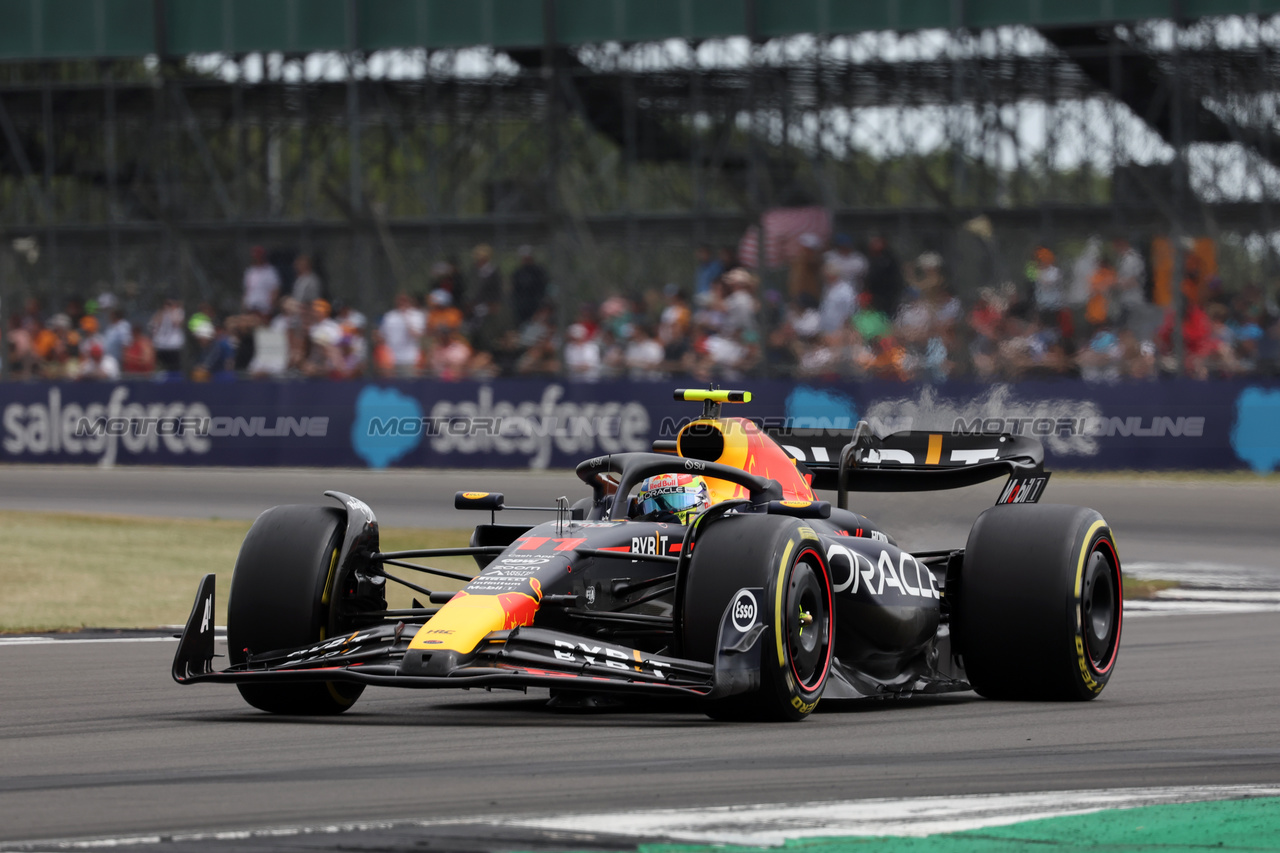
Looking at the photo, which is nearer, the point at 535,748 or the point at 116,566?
the point at 535,748

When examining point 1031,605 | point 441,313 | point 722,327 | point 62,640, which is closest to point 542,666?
point 1031,605

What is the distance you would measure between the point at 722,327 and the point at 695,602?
59.5 ft

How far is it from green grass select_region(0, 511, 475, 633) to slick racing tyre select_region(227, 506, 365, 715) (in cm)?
456

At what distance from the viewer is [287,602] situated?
8078 mm

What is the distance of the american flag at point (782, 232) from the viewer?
84.2ft

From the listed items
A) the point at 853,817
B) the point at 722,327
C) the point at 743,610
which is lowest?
the point at 853,817

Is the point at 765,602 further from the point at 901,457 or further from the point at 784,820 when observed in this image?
the point at 901,457

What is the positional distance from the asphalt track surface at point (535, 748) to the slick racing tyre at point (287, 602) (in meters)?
0.17

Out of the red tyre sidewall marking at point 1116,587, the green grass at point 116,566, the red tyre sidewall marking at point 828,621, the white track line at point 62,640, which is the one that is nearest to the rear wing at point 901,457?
the red tyre sidewall marking at point 1116,587

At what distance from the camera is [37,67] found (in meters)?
30.8

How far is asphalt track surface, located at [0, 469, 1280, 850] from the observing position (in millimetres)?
5676

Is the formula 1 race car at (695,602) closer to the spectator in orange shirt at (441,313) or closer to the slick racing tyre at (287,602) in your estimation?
the slick racing tyre at (287,602)

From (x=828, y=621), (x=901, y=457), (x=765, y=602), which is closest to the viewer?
(x=765, y=602)

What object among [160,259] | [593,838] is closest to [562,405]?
[160,259]
